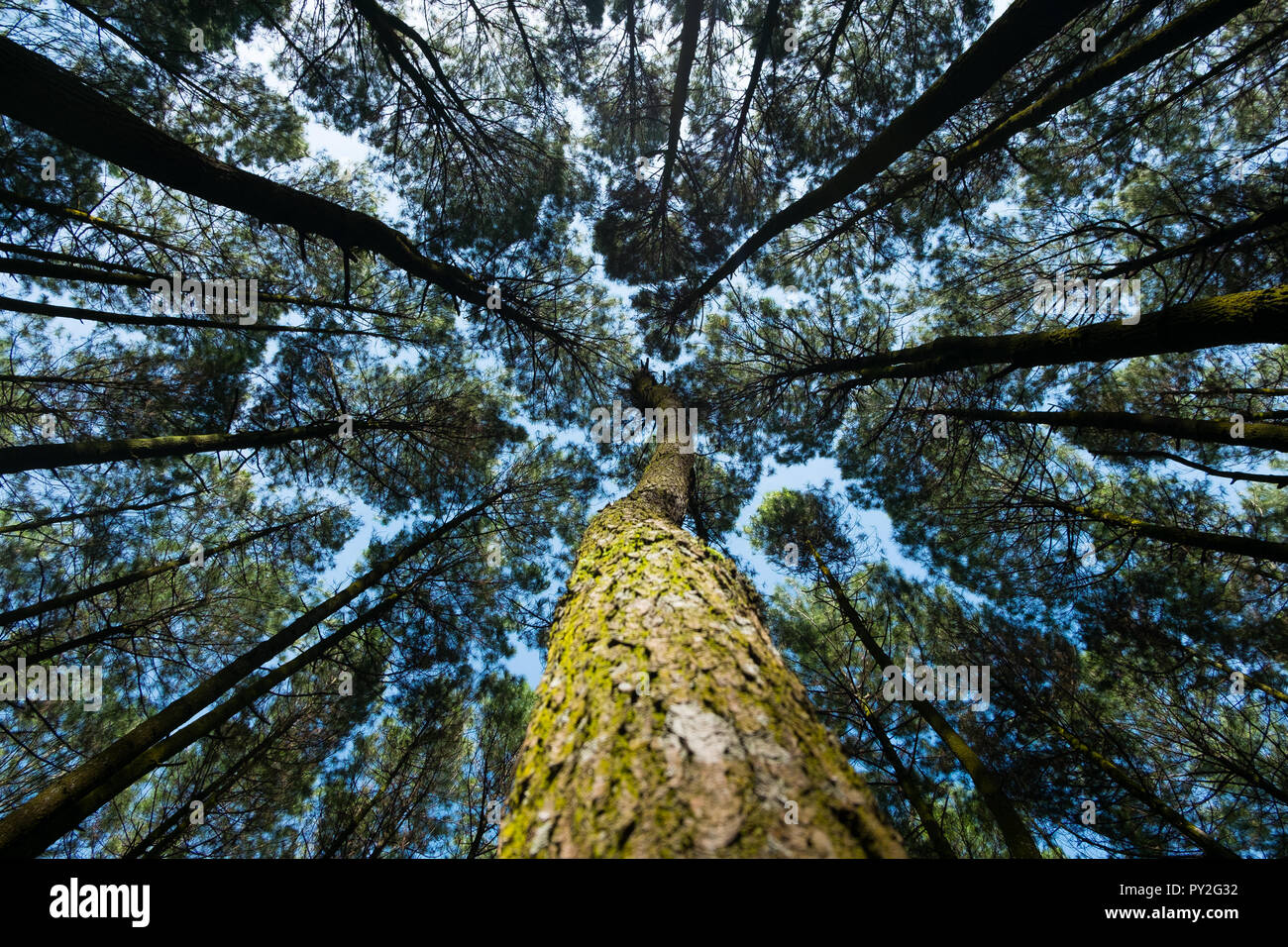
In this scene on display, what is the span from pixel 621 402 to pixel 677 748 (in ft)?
21.1

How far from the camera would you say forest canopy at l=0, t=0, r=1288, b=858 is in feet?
13.1

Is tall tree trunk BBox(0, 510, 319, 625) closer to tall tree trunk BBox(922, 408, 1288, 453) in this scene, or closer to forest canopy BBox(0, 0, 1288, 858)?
forest canopy BBox(0, 0, 1288, 858)

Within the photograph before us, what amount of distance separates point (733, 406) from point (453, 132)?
518cm

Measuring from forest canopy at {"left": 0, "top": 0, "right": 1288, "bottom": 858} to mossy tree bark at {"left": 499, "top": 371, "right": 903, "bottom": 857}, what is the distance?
3.21ft

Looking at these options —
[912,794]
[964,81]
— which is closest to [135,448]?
[964,81]

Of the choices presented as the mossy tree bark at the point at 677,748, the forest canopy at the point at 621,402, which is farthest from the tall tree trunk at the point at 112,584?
the mossy tree bark at the point at 677,748

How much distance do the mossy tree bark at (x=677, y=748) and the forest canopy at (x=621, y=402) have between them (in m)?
0.98

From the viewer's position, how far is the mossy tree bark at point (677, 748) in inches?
33.9

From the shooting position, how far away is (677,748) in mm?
1050

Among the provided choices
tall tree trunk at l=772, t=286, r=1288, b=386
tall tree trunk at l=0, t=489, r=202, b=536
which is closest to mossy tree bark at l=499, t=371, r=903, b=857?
tall tree trunk at l=772, t=286, r=1288, b=386

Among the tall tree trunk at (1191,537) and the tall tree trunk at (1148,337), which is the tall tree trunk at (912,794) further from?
the tall tree trunk at (1148,337)
